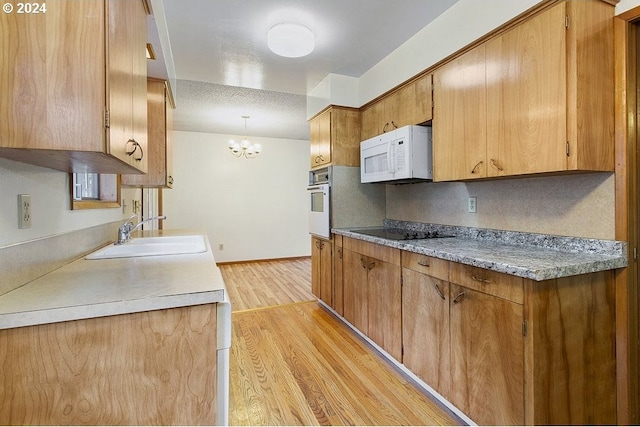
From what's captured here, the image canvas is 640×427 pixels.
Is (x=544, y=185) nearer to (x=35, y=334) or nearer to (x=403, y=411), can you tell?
(x=403, y=411)

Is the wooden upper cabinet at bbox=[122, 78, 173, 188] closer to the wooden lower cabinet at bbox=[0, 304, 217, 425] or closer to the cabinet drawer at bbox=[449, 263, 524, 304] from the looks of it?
the wooden lower cabinet at bbox=[0, 304, 217, 425]

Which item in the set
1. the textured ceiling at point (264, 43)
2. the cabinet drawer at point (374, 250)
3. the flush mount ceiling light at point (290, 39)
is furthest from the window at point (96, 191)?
the cabinet drawer at point (374, 250)

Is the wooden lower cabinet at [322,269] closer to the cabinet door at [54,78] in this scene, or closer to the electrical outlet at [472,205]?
the electrical outlet at [472,205]

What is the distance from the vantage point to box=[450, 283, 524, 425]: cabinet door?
4.29 ft

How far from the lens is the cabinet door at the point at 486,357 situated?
4.29ft

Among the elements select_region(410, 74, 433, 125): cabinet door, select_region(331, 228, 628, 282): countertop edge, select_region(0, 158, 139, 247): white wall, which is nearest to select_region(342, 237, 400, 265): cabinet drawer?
select_region(331, 228, 628, 282): countertop edge

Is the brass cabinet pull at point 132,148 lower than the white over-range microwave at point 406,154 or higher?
lower

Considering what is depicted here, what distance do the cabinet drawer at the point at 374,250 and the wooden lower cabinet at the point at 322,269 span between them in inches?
15.9

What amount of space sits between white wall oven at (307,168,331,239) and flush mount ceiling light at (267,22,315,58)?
3.73 ft

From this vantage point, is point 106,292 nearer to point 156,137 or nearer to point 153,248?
point 153,248

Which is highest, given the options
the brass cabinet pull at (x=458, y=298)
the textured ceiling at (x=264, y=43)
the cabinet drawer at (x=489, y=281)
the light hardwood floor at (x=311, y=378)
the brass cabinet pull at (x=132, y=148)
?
the textured ceiling at (x=264, y=43)

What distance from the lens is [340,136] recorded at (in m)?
3.13

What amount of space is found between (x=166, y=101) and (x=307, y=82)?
58.6 inches

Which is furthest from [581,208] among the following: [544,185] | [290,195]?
[290,195]
